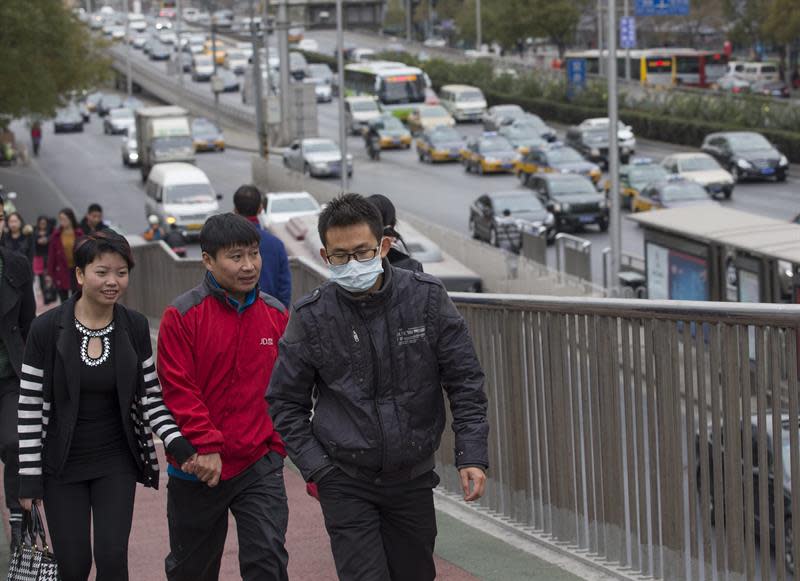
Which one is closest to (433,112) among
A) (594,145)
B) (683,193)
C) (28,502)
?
(594,145)

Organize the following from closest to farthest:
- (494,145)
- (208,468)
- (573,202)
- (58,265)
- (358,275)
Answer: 1. (358,275)
2. (208,468)
3. (58,265)
4. (573,202)
5. (494,145)

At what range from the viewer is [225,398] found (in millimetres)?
5816

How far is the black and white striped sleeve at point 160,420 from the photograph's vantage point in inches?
225

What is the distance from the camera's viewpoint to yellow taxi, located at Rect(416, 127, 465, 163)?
2448 inches

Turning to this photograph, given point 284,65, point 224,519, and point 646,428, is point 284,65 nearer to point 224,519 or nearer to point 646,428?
point 646,428

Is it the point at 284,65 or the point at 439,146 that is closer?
the point at 439,146

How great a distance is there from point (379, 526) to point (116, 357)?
1.30m

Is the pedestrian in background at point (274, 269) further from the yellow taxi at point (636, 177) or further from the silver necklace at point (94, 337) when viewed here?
the yellow taxi at point (636, 177)

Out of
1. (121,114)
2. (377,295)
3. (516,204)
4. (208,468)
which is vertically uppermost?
(377,295)

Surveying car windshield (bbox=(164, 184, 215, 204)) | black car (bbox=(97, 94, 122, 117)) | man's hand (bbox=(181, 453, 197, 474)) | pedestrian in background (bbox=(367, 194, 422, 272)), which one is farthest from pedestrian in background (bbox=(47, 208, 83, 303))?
black car (bbox=(97, 94, 122, 117))

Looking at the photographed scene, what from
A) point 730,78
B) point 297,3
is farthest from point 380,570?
point 730,78

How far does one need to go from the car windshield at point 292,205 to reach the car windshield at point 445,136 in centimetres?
2129

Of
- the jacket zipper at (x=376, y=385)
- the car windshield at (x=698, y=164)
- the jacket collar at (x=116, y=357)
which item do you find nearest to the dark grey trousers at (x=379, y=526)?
the jacket zipper at (x=376, y=385)

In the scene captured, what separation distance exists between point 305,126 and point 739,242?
1509 inches
